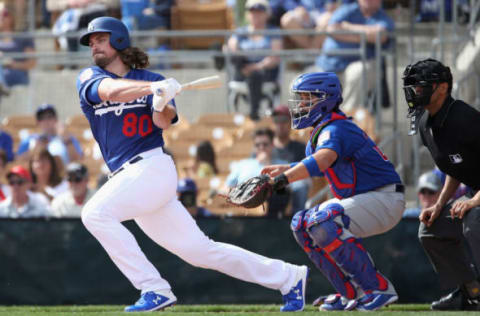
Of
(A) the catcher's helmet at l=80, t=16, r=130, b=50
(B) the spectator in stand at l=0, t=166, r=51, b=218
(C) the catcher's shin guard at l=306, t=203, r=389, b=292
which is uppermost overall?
(A) the catcher's helmet at l=80, t=16, r=130, b=50

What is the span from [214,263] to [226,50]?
232 inches

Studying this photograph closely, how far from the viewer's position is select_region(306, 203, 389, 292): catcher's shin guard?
22.5ft

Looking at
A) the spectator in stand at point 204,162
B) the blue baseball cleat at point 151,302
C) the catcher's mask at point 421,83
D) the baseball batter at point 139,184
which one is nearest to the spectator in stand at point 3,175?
the spectator in stand at point 204,162

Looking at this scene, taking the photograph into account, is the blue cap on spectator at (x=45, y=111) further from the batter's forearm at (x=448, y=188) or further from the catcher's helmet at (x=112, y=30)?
the batter's forearm at (x=448, y=188)

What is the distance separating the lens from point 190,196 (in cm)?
1016

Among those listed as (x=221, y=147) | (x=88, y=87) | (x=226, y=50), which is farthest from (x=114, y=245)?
(x=226, y=50)

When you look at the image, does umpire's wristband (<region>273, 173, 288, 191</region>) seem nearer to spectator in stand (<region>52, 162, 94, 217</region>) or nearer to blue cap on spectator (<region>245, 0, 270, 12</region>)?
spectator in stand (<region>52, 162, 94, 217</region>)

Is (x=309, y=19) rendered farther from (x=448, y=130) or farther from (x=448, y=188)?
(x=448, y=130)

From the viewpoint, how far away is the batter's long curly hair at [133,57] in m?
7.18

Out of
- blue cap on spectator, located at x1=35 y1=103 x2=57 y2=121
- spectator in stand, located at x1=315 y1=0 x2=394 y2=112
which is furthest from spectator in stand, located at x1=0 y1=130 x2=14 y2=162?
spectator in stand, located at x1=315 y1=0 x2=394 y2=112

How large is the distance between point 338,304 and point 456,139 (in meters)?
1.56

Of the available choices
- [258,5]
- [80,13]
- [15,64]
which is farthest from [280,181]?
[80,13]

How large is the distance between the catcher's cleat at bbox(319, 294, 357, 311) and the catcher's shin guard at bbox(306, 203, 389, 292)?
0.52ft

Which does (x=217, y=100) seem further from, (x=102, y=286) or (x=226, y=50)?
(x=102, y=286)
